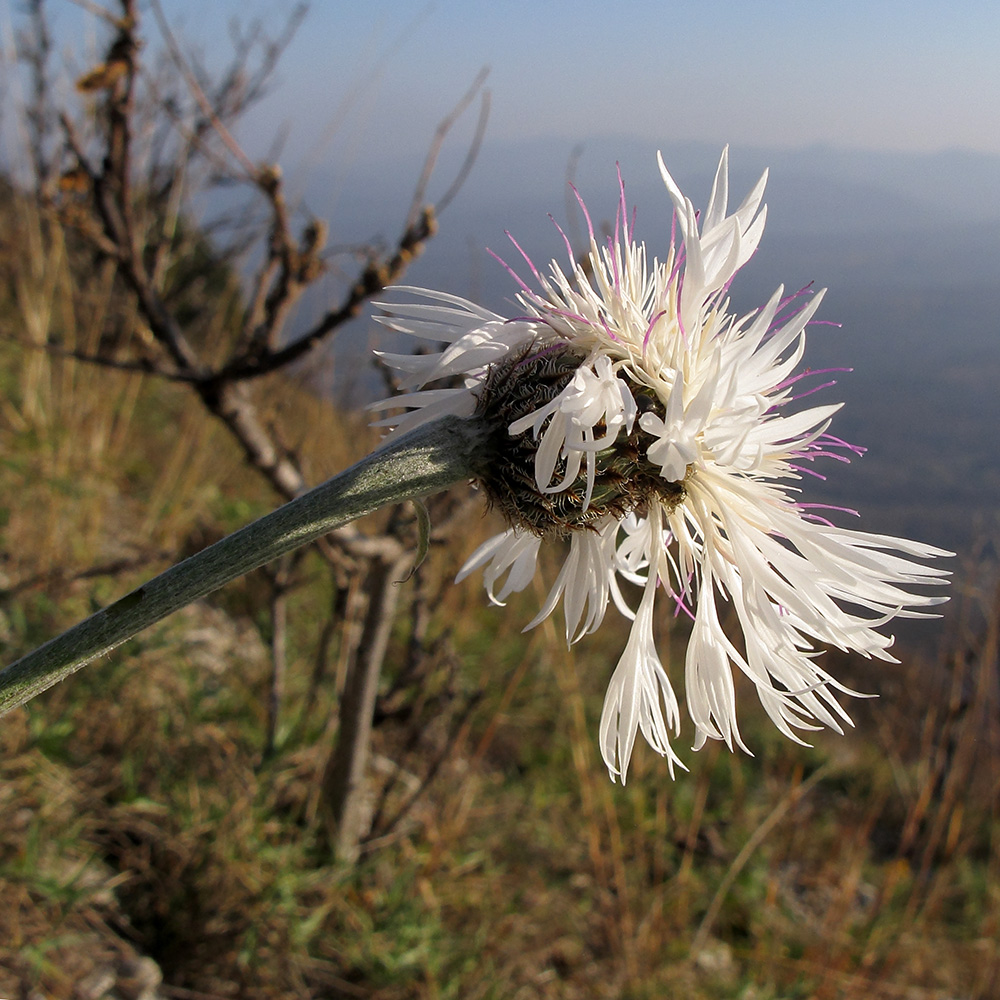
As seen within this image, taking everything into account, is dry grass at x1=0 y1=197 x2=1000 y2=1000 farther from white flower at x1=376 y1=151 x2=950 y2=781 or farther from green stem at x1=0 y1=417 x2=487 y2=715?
green stem at x1=0 y1=417 x2=487 y2=715

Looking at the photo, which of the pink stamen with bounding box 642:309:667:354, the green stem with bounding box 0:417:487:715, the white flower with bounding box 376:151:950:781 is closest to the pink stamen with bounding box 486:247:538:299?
the white flower with bounding box 376:151:950:781

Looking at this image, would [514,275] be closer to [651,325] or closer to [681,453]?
[651,325]

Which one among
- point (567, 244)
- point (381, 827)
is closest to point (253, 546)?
point (567, 244)

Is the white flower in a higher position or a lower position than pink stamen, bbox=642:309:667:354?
lower

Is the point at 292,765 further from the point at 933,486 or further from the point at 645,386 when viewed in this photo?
the point at 933,486

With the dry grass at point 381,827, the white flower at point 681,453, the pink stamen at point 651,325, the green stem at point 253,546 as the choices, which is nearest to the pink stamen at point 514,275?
the white flower at point 681,453

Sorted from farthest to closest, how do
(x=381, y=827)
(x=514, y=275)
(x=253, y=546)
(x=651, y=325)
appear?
(x=381, y=827) → (x=514, y=275) → (x=651, y=325) → (x=253, y=546)
